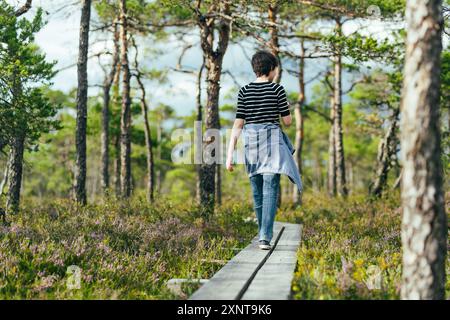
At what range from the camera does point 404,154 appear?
136 inches

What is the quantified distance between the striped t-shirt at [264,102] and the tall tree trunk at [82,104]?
7.28m

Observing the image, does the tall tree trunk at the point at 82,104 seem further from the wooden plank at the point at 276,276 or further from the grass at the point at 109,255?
the wooden plank at the point at 276,276

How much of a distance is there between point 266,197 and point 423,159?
2802mm

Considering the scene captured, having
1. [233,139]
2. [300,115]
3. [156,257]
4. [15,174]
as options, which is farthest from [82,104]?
[300,115]

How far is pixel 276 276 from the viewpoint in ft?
15.0

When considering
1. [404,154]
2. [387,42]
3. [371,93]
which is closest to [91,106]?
[371,93]

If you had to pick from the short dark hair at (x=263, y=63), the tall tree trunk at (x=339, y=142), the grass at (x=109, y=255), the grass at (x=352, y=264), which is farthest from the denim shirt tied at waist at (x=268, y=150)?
the tall tree trunk at (x=339, y=142)

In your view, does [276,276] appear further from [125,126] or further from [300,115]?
[300,115]

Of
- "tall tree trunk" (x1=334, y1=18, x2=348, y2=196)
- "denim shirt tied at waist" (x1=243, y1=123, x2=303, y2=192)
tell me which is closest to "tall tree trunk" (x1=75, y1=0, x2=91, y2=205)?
"denim shirt tied at waist" (x1=243, y1=123, x2=303, y2=192)

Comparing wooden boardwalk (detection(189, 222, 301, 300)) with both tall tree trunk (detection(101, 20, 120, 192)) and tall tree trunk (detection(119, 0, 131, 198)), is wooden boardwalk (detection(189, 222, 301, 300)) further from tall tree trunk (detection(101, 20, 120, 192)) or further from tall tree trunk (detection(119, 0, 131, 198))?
tall tree trunk (detection(101, 20, 120, 192))

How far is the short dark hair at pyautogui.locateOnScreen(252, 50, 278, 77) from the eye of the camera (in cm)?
600

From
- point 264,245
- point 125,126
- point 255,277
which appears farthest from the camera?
point 125,126

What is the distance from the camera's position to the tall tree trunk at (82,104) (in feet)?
39.6

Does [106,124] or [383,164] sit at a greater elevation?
[106,124]
